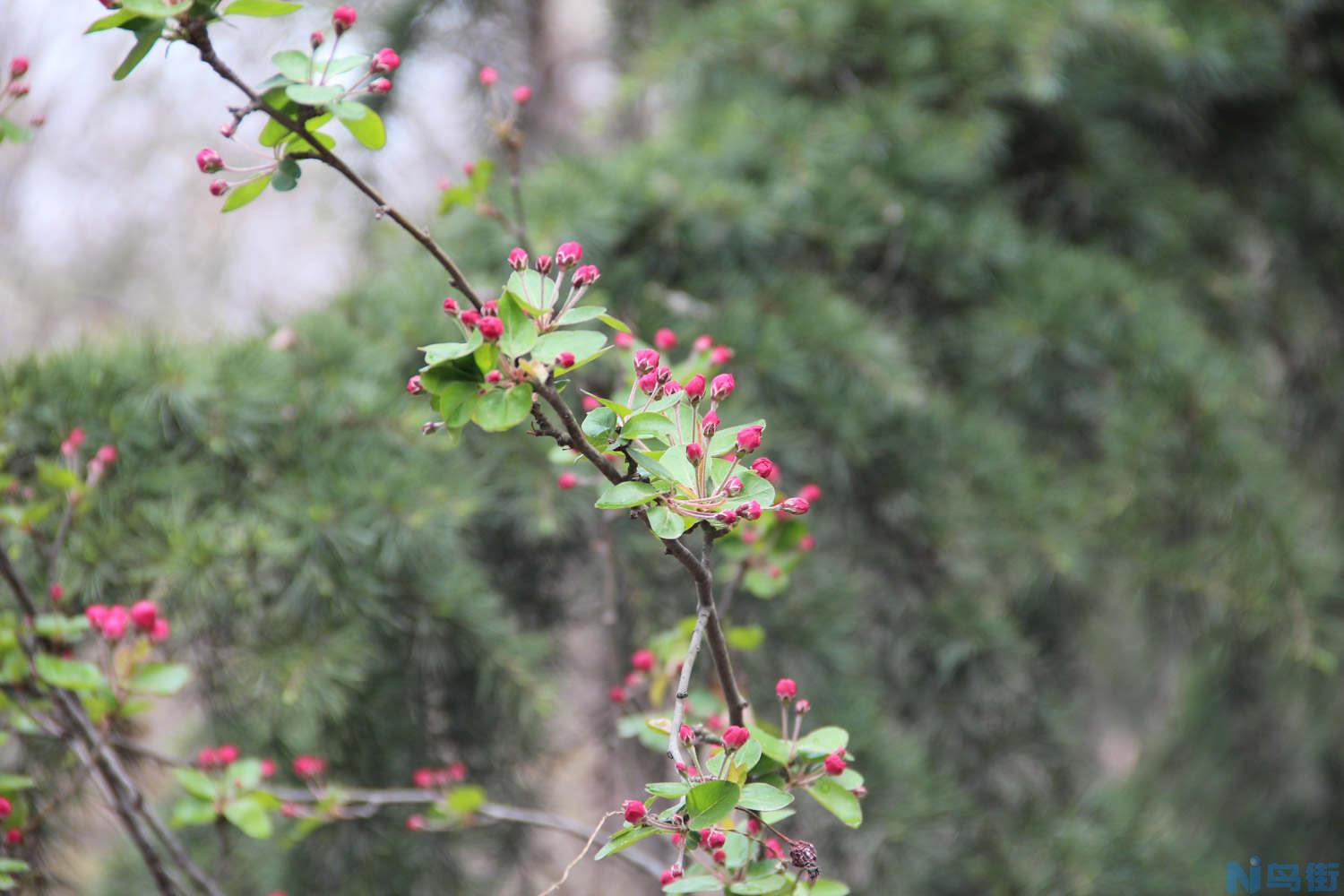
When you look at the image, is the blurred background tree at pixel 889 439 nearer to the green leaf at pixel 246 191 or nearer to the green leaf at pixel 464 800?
the green leaf at pixel 464 800

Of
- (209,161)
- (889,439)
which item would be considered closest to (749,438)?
(209,161)

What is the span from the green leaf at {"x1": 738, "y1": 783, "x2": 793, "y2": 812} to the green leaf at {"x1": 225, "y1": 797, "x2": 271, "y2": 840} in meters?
0.33

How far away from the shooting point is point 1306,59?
1.28 m

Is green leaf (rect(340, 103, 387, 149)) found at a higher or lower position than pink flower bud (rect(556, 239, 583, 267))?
higher

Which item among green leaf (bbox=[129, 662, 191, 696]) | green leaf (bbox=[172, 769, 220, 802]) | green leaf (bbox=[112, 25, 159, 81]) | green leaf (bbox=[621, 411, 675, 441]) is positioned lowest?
green leaf (bbox=[172, 769, 220, 802])

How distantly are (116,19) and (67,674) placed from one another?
361mm

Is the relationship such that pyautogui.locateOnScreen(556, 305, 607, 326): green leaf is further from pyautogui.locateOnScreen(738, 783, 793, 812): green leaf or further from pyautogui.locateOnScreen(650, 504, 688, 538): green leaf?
pyautogui.locateOnScreen(738, 783, 793, 812): green leaf

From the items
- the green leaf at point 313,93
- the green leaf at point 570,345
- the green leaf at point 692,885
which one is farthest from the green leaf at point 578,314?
the green leaf at point 692,885

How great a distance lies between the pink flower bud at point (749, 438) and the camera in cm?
36

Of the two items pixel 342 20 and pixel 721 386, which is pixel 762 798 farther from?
pixel 342 20

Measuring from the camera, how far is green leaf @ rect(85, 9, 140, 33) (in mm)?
333

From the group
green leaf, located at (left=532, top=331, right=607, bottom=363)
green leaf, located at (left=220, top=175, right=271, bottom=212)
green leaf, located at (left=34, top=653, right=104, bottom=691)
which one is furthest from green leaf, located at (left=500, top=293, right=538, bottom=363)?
green leaf, located at (left=34, top=653, right=104, bottom=691)

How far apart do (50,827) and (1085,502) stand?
93 cm

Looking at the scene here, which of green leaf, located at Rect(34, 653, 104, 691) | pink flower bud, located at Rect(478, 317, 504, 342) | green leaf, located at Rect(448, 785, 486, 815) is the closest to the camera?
pink flower bud, located at Rect(478, 317, 504, 342)
